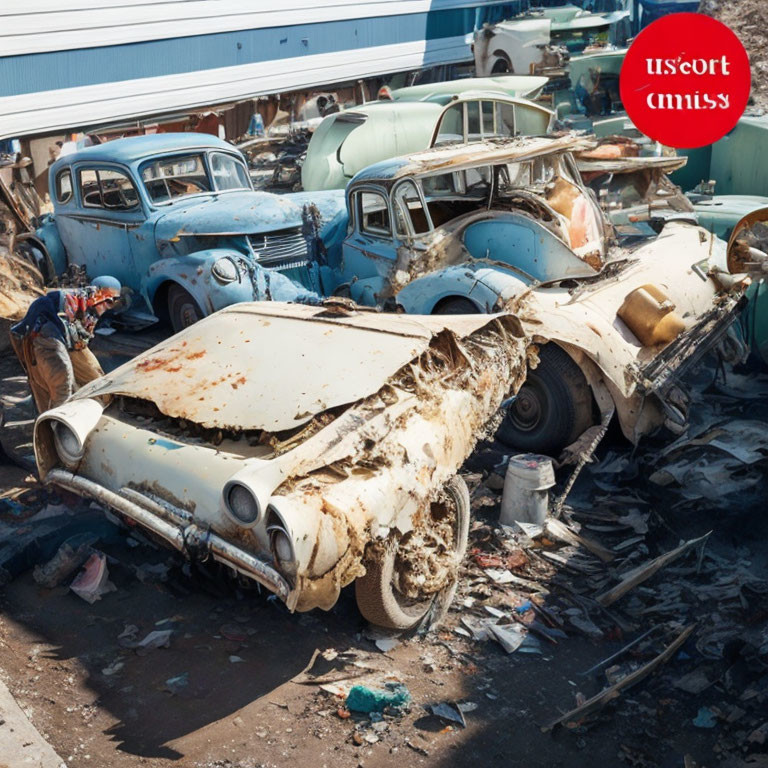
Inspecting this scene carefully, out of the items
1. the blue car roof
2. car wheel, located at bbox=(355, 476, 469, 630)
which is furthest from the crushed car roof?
car wheel, located at bbox=(355, 476, 469, 630)

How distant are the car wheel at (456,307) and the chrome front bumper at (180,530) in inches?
129

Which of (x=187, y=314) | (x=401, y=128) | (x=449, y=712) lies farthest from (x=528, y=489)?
(x=401, y=128)

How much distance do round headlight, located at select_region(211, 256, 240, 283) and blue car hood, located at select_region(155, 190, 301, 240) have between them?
16.4 inches

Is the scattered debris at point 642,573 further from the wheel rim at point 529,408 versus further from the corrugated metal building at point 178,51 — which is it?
the corrugated metal building at point 178,51

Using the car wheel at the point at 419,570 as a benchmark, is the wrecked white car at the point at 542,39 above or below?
above

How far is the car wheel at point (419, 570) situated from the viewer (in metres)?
4.14

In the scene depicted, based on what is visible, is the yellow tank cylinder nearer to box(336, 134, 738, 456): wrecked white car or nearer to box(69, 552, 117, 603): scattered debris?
box(336, 134, 738, 456): wrecked white car

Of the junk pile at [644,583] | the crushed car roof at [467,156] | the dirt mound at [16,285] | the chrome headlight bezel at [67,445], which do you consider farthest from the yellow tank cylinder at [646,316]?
the dirt mound at [16,285]

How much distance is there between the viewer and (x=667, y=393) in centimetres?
606

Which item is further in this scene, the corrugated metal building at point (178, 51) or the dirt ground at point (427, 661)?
the corrugated metal building at point (178, 51)

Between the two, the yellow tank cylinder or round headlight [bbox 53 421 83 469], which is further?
the yellow tank cylinder

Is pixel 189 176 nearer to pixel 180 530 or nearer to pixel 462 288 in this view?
pixel 462 288

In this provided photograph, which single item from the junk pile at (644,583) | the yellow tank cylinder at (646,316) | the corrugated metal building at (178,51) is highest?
the corrugated metal building at (178,51)

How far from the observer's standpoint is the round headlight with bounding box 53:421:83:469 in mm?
4539
